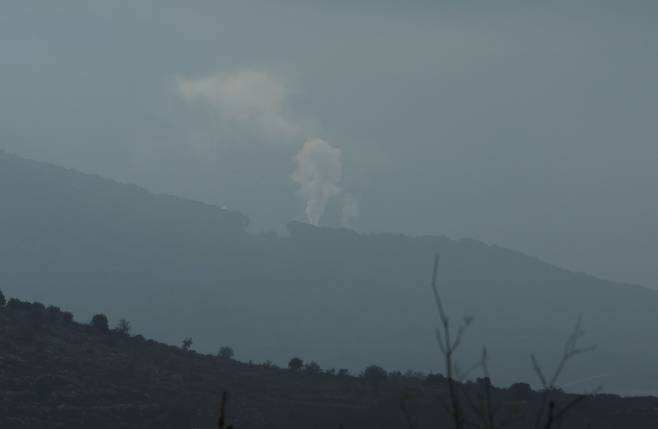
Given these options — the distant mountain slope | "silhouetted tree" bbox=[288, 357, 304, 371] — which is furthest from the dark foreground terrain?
the distant mountain slope

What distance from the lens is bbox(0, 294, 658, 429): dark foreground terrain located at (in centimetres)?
3847

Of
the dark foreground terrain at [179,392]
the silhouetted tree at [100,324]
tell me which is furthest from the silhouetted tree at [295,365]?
the silhouetted tree at [100,324]

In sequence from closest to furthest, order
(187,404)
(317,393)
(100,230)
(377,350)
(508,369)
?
1. (187,404)
2. (317,393)
3. (508,369)
4. (377,350)
5. (100,230)

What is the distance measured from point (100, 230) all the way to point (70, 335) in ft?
473

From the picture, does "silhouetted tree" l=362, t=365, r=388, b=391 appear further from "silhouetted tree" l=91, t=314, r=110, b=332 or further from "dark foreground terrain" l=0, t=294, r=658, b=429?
"silhouetted tree" l=91, t=314, r=110, b=332

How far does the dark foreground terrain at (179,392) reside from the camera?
38469mm

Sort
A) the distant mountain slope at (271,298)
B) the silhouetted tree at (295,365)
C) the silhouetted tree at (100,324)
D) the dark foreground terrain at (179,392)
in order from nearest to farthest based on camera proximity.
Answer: the dark foreground terrain at (179,392), the silhouetted tree at (295,365), the silhouetted tree at (100,324), the distant mountain slope at (271,298)

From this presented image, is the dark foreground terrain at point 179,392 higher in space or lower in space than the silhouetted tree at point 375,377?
lower

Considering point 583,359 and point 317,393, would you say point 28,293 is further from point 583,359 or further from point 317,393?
point 317,393

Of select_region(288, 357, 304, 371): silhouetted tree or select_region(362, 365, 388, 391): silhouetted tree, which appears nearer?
select_region(362, 365, 388, 391): silhouetted tree

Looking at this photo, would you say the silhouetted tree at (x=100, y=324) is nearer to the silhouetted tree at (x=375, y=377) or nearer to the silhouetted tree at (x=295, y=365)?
the silhouetted tree at (x=295, y=365)

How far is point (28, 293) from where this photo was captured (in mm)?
159125

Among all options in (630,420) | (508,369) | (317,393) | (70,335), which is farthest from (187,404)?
(508,369)

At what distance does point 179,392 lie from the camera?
141 ft
